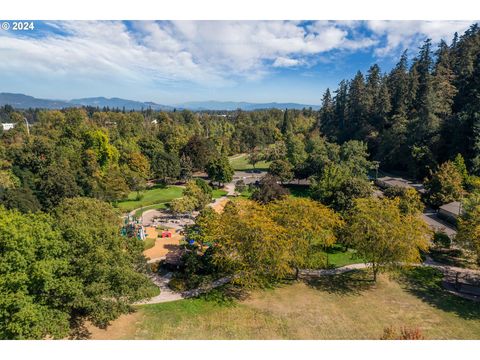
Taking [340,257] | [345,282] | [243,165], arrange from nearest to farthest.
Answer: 1. [345,282]
2. [340,257]
3. [243,165]

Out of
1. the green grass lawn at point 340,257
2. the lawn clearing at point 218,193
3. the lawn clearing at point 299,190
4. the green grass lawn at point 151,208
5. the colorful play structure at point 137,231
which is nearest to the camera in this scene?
the green grass lawn at point 340,257

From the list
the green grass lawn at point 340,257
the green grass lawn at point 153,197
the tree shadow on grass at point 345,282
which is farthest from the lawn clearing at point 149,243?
the green grass lawn at point 340,257

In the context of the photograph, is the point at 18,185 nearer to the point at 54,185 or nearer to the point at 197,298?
the point at 54,185

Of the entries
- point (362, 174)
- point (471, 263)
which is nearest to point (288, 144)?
point (362, 174)

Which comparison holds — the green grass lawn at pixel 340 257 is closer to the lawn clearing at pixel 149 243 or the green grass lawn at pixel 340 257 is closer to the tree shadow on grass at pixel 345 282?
the tree shadow on grass at pixel 345 282

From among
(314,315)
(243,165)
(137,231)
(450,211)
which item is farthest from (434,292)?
(243,165)

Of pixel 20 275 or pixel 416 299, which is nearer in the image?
pixel 20 275

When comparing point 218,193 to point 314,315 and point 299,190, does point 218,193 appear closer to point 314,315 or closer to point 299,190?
point 299,190
